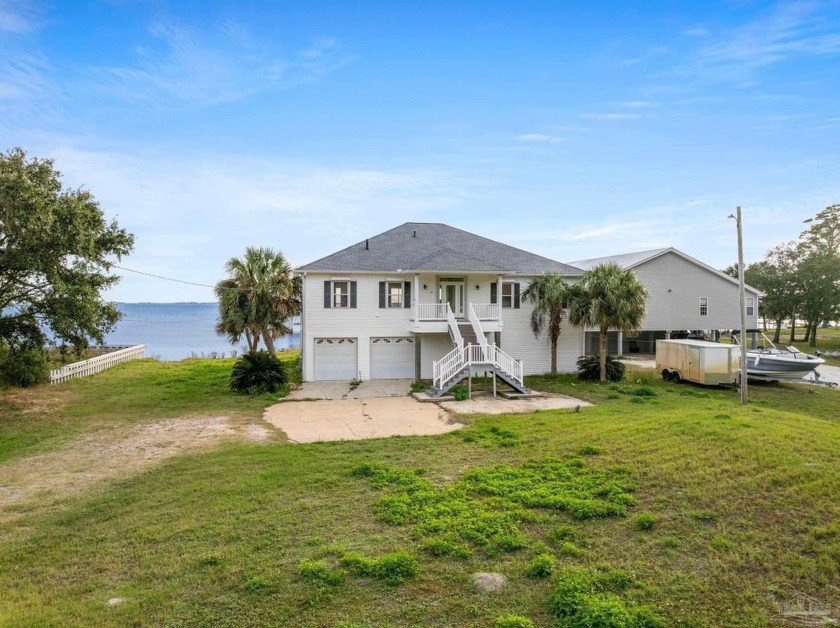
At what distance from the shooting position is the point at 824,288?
121 feet

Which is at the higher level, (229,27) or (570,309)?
(229,27)

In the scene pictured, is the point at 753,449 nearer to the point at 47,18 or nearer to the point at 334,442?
the point at 334,442

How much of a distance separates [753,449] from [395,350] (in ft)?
50.0

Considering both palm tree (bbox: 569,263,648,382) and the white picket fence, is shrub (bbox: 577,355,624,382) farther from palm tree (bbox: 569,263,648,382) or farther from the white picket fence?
the white picket fence

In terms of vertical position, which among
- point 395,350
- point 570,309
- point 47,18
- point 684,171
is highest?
point 47,18

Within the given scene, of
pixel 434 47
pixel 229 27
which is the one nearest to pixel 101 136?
pixel 229 27

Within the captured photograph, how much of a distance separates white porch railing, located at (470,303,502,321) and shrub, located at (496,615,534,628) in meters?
16.5

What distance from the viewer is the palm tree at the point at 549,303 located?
2077 centimetres

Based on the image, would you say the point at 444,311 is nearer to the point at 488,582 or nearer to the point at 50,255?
the point at 50,255

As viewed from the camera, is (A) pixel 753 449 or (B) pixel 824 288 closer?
(A) pixel 753 449

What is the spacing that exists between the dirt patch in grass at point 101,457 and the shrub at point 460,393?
680cm

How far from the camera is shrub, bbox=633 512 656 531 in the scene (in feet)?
19.6

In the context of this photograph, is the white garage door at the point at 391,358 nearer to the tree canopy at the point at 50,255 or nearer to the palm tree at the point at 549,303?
the palm tree at the point at 549,303

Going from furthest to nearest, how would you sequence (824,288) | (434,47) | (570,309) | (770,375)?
(824,288) < (570,309) < (770,375) < (434,47)
